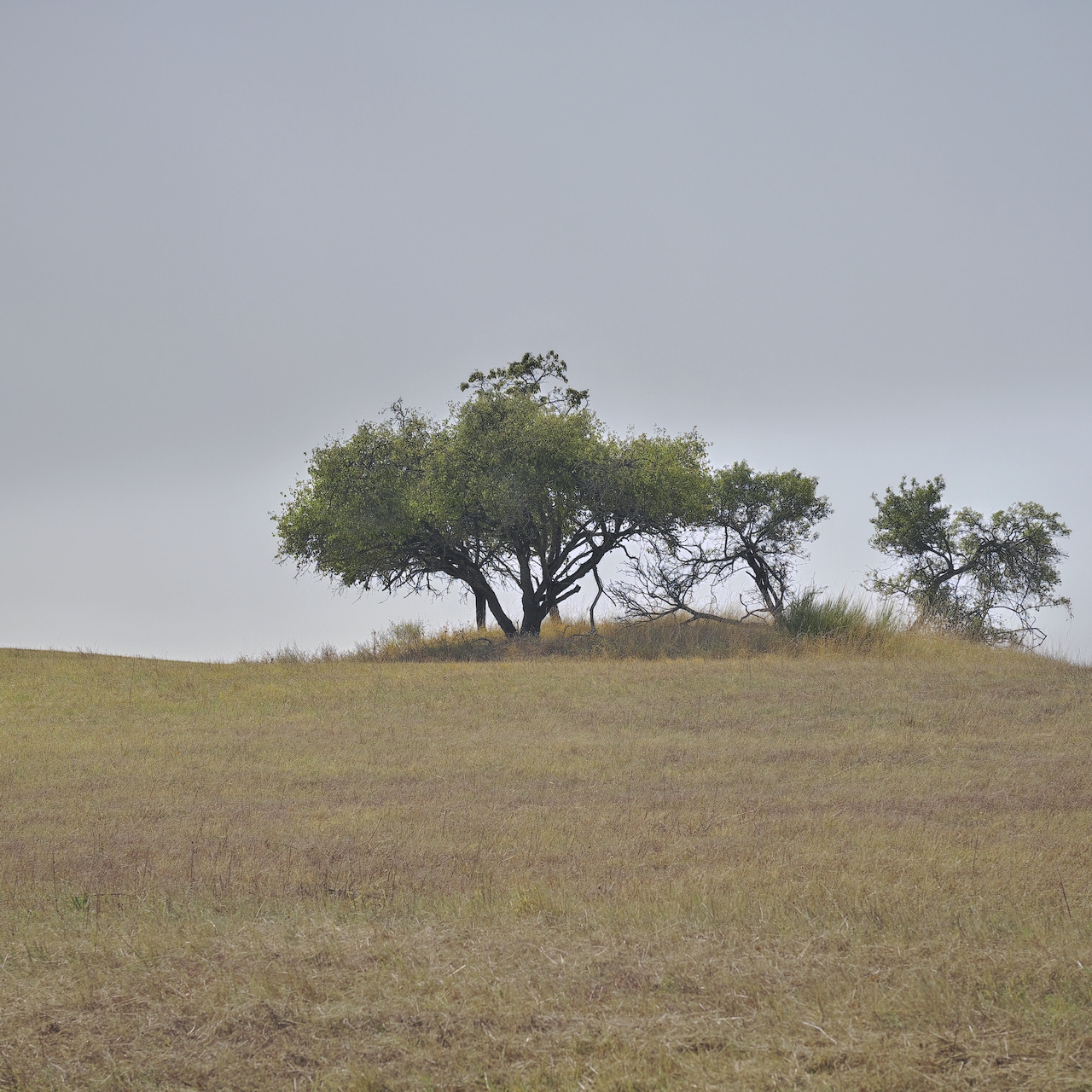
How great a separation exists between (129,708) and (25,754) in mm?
3516

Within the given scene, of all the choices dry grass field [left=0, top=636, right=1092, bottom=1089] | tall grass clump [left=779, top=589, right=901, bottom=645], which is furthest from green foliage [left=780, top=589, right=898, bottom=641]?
dry grass field [left=0, top=636, right=1092, bottom=1089]

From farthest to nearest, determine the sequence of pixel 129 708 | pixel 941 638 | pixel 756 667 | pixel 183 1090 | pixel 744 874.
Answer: pixel 941 638
pixel 756 667
pixel 129 708
pixel 744 874
pixel 183 1090

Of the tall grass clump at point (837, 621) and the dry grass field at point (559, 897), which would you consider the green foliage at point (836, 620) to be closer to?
the tall grass clump at point (837, 621)

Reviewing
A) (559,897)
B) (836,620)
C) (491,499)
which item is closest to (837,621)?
(836,620)

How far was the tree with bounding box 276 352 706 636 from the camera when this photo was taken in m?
25.0

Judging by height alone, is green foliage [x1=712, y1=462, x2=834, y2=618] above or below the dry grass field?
above

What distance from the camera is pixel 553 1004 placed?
16.2 ft

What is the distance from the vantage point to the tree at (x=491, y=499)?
985 inches

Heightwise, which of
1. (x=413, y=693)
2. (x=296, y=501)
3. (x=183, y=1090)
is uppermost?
(x=296, y=501)

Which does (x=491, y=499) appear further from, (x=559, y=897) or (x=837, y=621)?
(x=559, y=897)

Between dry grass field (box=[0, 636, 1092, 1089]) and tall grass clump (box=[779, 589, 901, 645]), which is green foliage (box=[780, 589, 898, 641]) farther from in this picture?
dry grass field (box=[0, 636, 1092, 1089])

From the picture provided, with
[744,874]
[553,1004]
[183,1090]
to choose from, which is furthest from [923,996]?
[183,1090]

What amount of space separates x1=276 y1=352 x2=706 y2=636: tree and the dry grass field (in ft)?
30.8

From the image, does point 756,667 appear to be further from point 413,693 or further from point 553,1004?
point 553,1004
